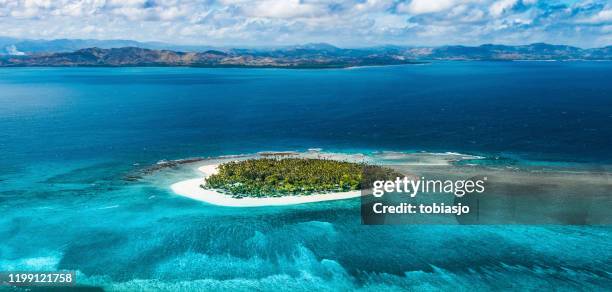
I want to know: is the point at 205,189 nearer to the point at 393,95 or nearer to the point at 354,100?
the point at 354,100

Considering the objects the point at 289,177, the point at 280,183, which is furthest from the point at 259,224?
the point at 289,177

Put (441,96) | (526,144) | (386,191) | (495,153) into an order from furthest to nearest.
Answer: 1. (441,96)
2. (526,144)
3. (495,153)
4. (386,191)

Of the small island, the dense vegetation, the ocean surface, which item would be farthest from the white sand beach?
the ocean surface

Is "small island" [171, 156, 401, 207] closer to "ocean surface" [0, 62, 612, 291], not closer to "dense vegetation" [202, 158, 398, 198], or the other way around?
"dense vegetation" [202, 158, 398, 198]

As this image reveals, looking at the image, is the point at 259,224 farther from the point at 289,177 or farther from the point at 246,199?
the point at 289,177

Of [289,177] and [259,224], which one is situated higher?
[289,177]

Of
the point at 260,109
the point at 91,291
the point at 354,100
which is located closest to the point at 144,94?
the point at 260,109

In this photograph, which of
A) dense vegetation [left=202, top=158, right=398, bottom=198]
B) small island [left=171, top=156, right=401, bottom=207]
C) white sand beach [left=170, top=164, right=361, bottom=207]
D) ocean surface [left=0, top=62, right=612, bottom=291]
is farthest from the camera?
dense vegetation [left=202, top=158, right=398, bottom=198]

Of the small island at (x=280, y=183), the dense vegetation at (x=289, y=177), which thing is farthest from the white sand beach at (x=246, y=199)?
the dense vegetation at (x=289, y=177)
